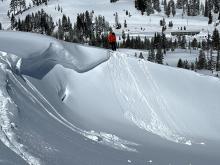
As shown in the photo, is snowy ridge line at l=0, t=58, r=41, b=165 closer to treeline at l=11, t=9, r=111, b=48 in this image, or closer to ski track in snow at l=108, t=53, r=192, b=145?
ski track in snow at l=108, t=53, r=192, b=145

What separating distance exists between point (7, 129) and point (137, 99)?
14.2 m

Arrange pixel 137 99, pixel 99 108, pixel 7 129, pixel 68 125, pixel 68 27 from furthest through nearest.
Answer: pixel 68 27 → pixel 137 99 → pixel 99 108 → pixel 68 125 → pixel 7 129

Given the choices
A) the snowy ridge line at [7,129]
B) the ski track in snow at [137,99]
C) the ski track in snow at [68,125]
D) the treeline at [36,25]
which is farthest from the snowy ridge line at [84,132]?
the treeline at [36,25]

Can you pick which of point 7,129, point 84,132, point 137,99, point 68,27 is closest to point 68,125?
point 84,132

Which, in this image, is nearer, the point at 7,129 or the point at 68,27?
the point at 7,129

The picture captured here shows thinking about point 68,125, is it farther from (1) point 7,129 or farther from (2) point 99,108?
(2) point 99,108

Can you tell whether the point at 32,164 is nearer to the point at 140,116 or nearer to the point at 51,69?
the point at 51,69

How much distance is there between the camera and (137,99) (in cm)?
2844

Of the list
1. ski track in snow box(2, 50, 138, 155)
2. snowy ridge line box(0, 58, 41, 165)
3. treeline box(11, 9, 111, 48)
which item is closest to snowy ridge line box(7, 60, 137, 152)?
ski track in snow box(2, 50, 138, 155)

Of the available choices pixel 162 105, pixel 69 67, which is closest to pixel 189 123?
pixel 162 105

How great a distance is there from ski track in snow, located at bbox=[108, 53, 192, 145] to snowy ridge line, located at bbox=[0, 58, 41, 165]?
977 centimetres

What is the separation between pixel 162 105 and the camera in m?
28.8

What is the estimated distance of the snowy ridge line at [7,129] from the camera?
13.5 m

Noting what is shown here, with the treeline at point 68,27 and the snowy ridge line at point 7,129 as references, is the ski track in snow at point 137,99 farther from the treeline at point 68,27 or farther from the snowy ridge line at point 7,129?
the treeline at point 68,27
